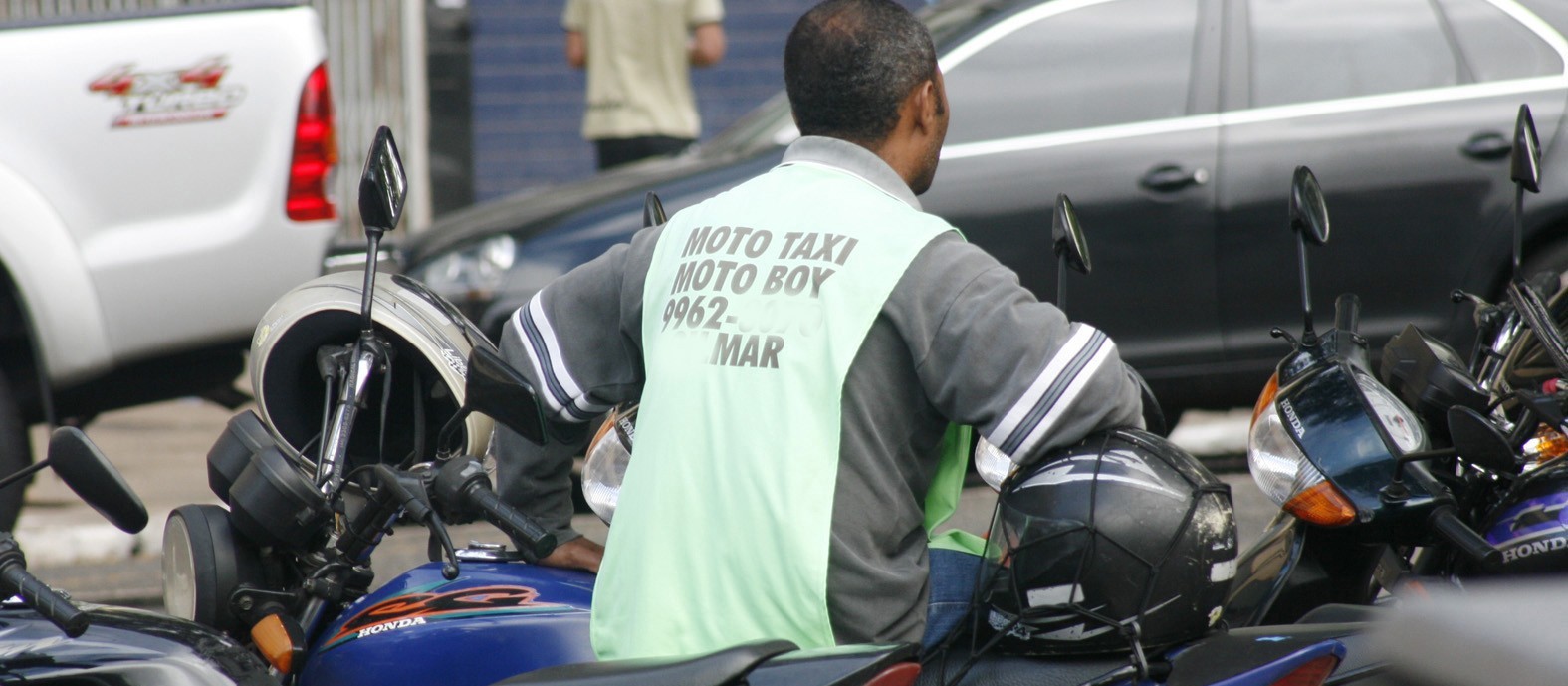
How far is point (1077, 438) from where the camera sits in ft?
7.47

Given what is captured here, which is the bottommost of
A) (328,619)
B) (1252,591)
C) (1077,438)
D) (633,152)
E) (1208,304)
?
(633,152)

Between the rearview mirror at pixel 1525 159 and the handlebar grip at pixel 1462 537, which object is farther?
the rearview mirror at pixel 1525 159

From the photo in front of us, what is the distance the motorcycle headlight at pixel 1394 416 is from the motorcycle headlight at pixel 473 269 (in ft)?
11.4

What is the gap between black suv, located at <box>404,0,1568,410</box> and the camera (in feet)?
17.7

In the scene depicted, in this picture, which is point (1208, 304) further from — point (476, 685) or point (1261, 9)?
point (476, 685)

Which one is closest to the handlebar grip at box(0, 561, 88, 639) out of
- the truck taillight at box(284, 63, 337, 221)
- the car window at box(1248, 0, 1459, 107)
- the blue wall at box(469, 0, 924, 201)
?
the truck taillight at box(284, 63, 337, 221)

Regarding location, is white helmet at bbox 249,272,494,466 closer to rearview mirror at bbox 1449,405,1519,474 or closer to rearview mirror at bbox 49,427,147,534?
rearview mirror at bbox 49,427,147,534

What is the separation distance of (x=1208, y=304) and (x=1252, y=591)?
9.48 ft

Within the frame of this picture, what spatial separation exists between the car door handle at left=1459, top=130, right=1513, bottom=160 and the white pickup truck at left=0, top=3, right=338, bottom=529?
3.44m

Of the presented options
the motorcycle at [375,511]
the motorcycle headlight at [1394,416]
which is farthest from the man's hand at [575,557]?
the motorcycle headlight at [1394,416]

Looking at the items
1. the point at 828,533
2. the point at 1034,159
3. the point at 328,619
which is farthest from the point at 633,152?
the point at 828,533

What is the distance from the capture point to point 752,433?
2287mm

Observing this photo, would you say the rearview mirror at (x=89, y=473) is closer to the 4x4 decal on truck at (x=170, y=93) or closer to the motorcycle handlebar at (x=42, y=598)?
the motorcycle handlebar at (x=42, y=598)

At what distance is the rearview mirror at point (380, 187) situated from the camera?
263cm
